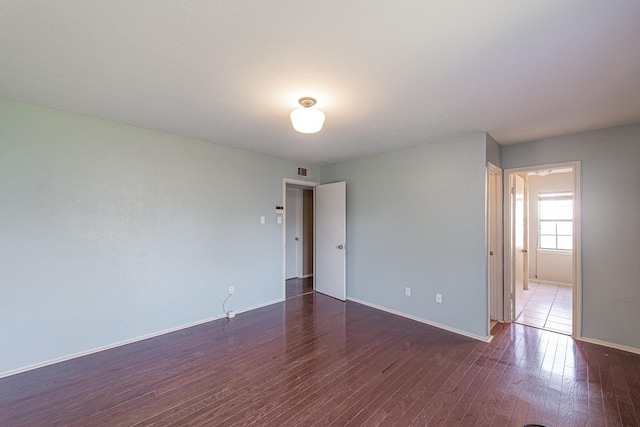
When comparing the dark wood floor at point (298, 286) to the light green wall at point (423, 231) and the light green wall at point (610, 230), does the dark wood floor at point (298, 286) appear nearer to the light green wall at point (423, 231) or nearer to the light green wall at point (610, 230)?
the light green wall at point (423, 231)

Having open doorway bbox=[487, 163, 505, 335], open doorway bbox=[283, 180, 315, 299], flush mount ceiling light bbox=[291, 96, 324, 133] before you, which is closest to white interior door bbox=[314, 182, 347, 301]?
open doorway bbox=[283, 180, 315, 299]

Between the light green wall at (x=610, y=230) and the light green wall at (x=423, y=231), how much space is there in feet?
3.76

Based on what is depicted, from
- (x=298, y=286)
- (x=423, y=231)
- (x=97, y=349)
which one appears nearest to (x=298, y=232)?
(x=298, y=286)

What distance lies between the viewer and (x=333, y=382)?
2348 millimetres

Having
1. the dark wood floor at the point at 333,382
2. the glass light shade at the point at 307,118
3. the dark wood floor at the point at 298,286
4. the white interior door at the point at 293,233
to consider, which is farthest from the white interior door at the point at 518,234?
the white interior door at the point at 293,233

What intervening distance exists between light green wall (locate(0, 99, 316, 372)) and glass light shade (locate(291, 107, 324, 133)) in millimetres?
1908

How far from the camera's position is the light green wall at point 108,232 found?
2.42 m

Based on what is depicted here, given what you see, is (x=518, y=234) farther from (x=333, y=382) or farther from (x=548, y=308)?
(x=333, y=382)

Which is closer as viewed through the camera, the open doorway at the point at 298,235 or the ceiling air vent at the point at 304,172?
the ceiling air vent at the point at 304,172

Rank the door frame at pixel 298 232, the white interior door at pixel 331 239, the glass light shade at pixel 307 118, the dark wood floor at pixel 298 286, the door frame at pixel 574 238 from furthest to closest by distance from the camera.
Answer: the door frame at pixel 298 232, the dark wood floor at pixel 298 286, the white interior door at pixel 331 239, the door frame at pixel 574 238, the glass light shade at pixel 307 118

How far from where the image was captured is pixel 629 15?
134 centimetres

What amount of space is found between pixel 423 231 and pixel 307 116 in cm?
239

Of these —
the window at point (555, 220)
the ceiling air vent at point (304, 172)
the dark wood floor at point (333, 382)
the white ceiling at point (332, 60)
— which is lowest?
the dark wood floor at point (333, 382)

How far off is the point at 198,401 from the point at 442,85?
3.10 metres
